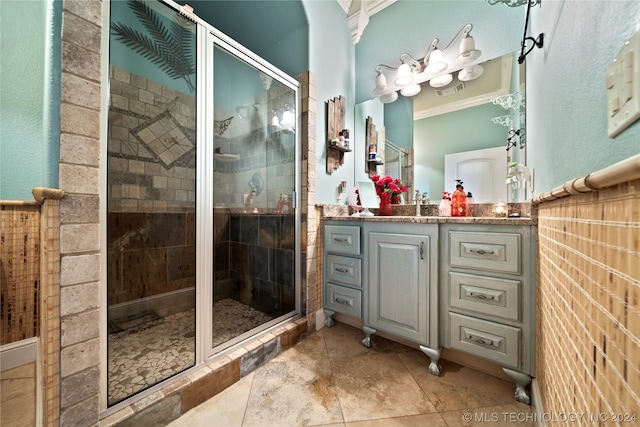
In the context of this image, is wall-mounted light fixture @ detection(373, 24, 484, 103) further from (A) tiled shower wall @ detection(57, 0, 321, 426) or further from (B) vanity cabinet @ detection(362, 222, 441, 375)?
(A) tiled shower wall @ detection(57, 0, 321, 426)

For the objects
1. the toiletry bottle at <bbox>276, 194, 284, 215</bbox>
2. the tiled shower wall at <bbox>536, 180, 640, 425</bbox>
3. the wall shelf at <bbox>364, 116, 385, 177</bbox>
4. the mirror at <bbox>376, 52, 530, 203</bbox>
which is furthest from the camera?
the wall shelf at <bbox>364, 116, 385, 177</bbox>

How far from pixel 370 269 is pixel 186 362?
3.76 feet

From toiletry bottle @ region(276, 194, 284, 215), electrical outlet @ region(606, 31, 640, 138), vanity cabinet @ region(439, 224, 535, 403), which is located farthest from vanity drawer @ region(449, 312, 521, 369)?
toiletry bottle @ region(276, 194, 284, 215)

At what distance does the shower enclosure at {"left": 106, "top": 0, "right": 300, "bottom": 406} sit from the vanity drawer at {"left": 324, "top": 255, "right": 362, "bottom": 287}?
0.46 metres

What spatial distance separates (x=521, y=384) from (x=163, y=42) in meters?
2.63

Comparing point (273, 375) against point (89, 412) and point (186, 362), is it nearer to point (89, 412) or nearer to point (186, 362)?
point (186, 362)

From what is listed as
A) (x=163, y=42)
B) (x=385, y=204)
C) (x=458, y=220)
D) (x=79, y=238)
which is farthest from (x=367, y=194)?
(x=79, y=238)

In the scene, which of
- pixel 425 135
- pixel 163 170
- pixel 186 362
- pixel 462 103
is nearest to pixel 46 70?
pixel 163 170

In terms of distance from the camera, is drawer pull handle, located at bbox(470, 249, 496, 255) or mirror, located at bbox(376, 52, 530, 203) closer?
drawer pull handle, located at bbox(470, 249, 496, 255)

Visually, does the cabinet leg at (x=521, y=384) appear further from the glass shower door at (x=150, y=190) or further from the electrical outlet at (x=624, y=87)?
the glass shower door at (x=150, y=190)

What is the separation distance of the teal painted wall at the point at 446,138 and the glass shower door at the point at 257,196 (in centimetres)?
103

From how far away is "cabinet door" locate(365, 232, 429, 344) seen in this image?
4.18 ft

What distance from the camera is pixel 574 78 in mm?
545

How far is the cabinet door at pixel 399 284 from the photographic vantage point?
50.2 inches
